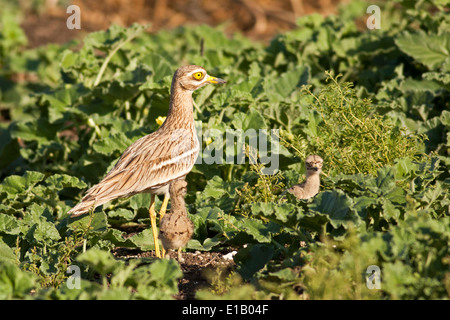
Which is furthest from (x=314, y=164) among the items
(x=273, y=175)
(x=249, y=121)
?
(x=249, y=121)

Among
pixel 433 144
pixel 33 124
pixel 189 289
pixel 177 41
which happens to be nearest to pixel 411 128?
pixel 433 144

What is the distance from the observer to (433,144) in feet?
22.5

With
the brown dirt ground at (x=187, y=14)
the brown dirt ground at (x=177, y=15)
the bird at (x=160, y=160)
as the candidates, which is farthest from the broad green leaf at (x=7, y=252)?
the brown dirt ground at (x=187, y=14)

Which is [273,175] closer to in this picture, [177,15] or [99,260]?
[99,260]

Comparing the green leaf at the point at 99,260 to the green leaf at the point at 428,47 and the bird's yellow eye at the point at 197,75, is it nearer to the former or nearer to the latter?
the bird's yellow eye at the point at 197,75

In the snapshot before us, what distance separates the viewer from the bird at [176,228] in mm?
5324

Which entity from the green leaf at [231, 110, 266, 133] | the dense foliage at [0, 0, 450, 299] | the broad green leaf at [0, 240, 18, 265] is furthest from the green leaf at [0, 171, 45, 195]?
the green leaf at [231, 110, 266, 133]

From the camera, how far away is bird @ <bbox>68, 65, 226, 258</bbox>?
5887 mm

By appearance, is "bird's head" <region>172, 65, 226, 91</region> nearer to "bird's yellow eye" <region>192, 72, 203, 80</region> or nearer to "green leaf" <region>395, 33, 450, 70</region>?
"bird's yellow eye" <region>192, 72, 203, 80</region>

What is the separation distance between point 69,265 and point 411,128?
12.1 ft

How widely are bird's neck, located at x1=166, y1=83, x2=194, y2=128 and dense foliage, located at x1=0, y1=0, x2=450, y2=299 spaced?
1.58ft
